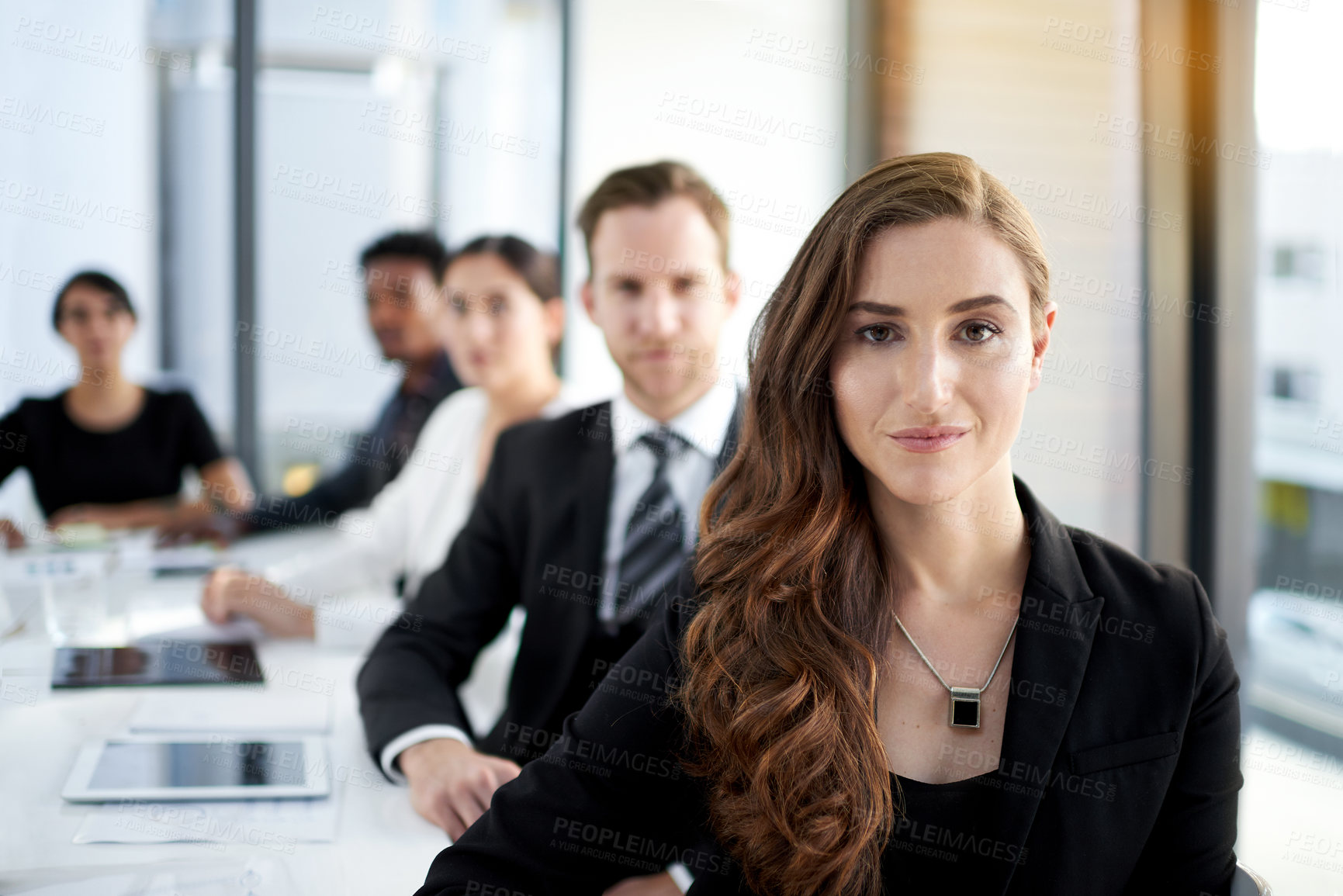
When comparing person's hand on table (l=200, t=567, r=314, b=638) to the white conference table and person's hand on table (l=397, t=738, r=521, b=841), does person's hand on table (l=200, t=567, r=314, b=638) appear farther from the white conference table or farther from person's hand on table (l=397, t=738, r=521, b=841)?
person's hand on table (l=397, t=738, r=521, b=841)

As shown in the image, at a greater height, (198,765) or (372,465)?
(372,465)

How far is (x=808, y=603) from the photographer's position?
138 cm

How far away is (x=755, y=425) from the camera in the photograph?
4.85 feet

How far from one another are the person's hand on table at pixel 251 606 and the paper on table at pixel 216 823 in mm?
850

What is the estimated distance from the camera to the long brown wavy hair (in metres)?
1.27

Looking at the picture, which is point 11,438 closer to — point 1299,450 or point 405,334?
point 405,334

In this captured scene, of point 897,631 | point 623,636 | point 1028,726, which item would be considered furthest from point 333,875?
point 1028,726

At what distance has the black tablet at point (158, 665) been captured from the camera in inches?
79.7

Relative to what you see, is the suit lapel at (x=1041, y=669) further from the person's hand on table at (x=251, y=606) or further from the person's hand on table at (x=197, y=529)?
the person's hand on table at (x=197, y=529)

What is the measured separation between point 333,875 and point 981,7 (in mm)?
3469

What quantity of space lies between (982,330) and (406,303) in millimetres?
3442

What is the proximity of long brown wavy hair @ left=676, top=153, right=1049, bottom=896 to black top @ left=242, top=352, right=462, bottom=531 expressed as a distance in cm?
282

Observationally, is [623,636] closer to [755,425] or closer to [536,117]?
[755,425]

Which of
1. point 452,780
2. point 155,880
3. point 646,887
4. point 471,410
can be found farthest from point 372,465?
point 646,887
